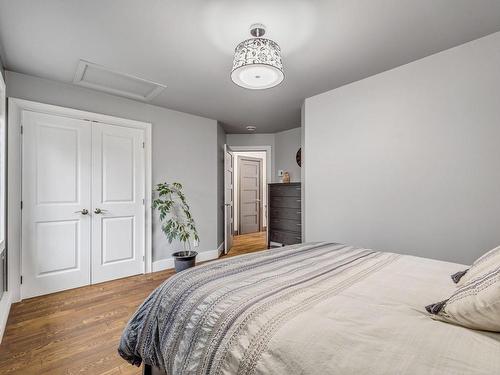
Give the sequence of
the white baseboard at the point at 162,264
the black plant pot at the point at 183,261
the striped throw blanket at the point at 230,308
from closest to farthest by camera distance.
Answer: the striped throw blanket at the point at 230,308 < the black plant pot at the point at 183,261 < the white baseboard at the point at 162,264

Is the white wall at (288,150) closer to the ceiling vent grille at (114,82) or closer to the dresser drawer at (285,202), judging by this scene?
the dresser drawer at (285,202)

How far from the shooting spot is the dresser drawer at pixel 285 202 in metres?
3.97

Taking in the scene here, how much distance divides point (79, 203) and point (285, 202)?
2.89 m

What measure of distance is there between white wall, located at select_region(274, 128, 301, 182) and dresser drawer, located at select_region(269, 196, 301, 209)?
783 mm

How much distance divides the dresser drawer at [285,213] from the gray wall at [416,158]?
742mm

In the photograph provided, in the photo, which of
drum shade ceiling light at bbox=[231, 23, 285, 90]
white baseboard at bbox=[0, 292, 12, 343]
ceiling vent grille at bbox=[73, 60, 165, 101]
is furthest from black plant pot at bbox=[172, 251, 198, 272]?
drum shade ceiling light at bbox=[231, 23, 285, 90]

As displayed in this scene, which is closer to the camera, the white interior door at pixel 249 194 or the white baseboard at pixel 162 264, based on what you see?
the white baseboard at pixel 162 264

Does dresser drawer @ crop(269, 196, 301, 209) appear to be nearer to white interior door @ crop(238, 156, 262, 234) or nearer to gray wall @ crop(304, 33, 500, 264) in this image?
gray wall @ crop(304, 33, 500, 264)

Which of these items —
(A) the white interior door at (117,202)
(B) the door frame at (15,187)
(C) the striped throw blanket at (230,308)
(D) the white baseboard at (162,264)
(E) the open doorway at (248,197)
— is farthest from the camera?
(E) the open doorway at (248,197)

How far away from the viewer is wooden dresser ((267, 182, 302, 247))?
3961 millimetres

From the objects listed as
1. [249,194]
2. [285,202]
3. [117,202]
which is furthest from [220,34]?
[249,194]

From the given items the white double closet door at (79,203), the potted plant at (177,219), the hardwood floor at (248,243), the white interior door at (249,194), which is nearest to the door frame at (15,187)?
the white double closet door at (79,203)

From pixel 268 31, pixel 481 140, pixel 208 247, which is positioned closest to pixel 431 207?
pixel 481 140

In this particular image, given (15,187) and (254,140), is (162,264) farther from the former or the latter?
(254,140)
